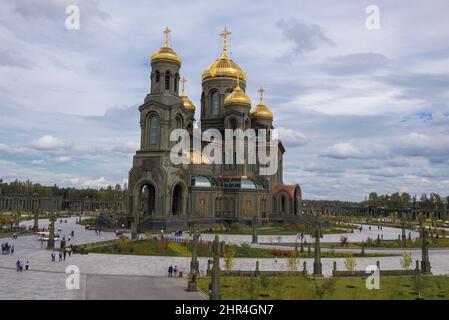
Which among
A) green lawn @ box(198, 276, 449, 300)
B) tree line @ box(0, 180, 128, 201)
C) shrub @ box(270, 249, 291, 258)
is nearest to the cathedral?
shrub @ box(270, 249, 291, 258)

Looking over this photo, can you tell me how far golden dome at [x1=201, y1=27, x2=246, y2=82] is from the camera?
82.1m

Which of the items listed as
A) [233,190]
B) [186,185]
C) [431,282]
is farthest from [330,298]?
[233,190]

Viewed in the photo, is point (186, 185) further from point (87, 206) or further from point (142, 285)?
point (87, 206)

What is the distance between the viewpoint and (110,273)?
96.0 feet

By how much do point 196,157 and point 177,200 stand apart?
856cm

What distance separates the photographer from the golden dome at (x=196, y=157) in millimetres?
70062

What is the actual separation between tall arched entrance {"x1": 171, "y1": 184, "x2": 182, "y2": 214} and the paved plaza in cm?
2576

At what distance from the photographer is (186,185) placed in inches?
2576

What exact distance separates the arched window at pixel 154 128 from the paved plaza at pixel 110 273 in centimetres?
2535

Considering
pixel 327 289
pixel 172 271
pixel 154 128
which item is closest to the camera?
pixel 327 289

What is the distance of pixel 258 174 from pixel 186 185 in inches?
695

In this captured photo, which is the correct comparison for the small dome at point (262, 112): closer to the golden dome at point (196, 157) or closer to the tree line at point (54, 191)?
the golden dome at point (196, 157)

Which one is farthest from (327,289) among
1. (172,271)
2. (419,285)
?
(172,271)

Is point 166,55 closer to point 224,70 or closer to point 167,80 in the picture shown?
point 167,80
